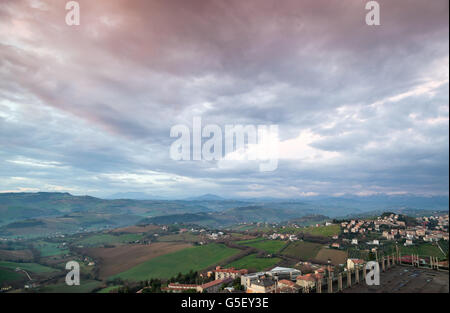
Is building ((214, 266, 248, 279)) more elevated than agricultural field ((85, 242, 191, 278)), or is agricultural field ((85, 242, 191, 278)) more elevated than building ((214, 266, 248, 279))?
building ((214, 266, 248, 279))

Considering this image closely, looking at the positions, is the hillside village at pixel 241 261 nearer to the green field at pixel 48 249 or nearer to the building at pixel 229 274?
the building at pixel 229 274

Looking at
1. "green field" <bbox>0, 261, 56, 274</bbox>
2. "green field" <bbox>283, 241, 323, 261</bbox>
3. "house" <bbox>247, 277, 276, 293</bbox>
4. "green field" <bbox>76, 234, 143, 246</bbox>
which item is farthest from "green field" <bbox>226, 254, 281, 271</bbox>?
"green field" <bbox>76, 234, 143, 246</bbox>

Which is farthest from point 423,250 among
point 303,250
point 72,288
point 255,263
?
point 72,288

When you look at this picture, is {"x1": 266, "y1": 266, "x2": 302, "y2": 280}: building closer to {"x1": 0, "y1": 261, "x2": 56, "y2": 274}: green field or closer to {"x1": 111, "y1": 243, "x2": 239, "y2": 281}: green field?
{"x1": 111, "y1": 243, "x2": 239, "y2": 281}: green field

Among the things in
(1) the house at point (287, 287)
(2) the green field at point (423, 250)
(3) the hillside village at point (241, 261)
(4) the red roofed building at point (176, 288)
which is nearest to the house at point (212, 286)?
(3) the hillside village at point (241, 261)

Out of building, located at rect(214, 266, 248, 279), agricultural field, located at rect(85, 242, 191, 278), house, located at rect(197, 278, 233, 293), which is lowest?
agricultural field, located at rect(85, 242, 191, 278)

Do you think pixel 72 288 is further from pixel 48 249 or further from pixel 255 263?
pixel 48 249
